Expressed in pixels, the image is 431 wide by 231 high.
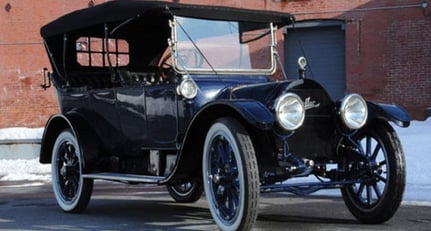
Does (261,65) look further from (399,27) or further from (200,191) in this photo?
(399,27)

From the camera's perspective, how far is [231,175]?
5.42 m

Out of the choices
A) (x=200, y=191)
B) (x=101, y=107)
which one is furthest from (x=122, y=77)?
(x=200, y=191)

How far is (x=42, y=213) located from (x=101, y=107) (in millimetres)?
1374

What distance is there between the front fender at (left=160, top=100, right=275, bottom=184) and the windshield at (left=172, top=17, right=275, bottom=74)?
3.17 ft

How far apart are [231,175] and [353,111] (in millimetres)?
1229

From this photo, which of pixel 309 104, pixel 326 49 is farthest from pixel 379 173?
pixel 326 49

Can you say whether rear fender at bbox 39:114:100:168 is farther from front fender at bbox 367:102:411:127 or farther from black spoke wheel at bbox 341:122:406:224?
front fender at bbox 367:102:411:127

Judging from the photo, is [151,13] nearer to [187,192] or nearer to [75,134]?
[75,134]

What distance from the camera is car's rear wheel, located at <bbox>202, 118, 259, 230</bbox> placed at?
5137mm

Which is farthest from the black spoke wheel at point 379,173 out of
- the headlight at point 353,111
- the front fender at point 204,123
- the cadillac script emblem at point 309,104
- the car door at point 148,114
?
the car door at point 148,114

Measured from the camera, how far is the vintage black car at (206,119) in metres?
5.48

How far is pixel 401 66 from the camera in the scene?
1897 cm

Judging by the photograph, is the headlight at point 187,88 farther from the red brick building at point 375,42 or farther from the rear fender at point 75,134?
the red brick building at point 375,42

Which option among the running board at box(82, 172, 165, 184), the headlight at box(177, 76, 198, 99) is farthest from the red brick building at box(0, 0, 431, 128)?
the headlight at box(177, 76, 198, 99)
